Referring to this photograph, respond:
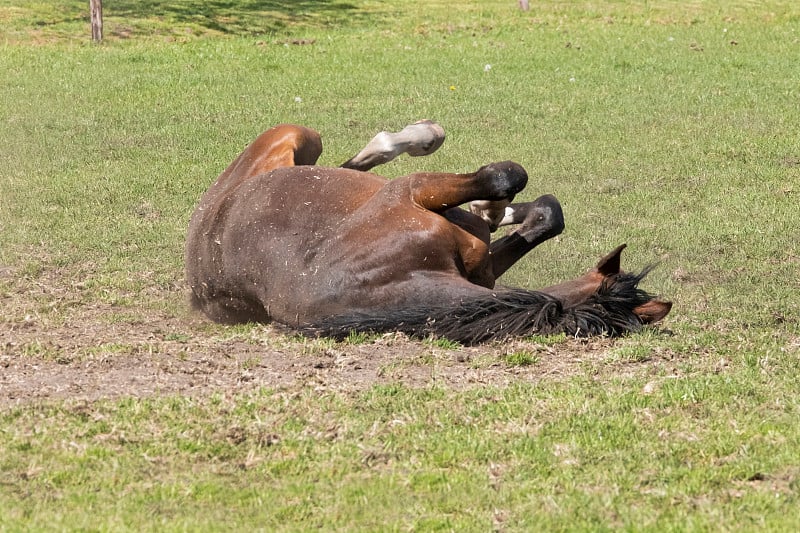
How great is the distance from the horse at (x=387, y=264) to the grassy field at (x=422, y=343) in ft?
0.55

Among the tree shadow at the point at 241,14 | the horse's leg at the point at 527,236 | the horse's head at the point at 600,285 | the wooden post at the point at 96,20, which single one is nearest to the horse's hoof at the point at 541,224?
the horse's leg at the point at 527,236

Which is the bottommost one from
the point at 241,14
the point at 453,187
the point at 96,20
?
the point at 241,14

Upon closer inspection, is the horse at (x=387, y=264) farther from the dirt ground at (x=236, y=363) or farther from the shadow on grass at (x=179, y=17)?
the shadow on grass at (x=179, y=17)

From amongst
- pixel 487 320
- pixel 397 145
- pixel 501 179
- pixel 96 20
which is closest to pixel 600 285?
pixel 487 320

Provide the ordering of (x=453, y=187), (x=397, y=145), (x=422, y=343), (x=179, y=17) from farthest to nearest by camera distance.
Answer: (x=179, y=17)
(x=397, y=145)
(x=453, y=187)
(x=422, y=343)

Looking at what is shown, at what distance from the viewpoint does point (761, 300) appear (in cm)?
678

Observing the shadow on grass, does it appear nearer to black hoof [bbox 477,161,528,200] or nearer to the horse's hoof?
the horse's hoof

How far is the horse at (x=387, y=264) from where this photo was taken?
5.72 meters

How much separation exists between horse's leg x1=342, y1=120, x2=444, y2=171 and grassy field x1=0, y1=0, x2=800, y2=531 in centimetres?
112

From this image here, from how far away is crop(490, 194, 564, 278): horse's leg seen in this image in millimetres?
6605

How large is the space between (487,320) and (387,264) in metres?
0.58

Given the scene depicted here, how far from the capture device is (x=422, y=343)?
5.68m

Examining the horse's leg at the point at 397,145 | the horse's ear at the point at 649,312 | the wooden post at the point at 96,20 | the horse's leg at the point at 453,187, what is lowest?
the wooden post at the point at 96,20

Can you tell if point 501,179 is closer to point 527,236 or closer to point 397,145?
point 527,236
